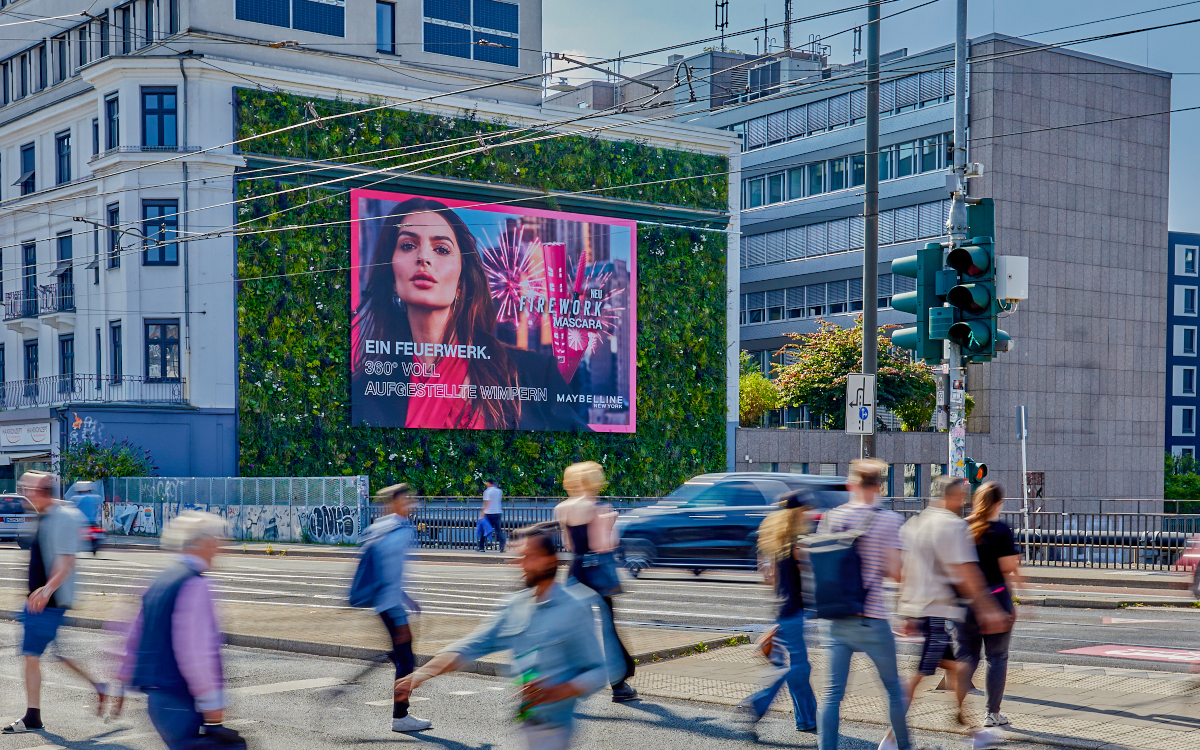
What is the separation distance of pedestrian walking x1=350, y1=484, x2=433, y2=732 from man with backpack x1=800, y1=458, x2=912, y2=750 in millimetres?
3025

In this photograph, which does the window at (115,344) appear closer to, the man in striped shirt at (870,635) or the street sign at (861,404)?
the street sign at (861,404)

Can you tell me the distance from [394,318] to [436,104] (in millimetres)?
7320

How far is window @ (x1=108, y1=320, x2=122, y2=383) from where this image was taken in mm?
39281

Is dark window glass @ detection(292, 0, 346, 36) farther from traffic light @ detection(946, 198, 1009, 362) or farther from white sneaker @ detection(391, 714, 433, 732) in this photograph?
white sneaker @ detection(391, 714, 433, 732)

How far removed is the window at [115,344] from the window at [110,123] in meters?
5.61

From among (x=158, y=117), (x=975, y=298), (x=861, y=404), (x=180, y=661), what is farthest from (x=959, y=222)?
(x=158, y=117)

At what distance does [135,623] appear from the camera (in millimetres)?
5992

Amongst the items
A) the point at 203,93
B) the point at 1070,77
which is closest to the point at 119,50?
the point at 203,93

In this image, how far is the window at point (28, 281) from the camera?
143ft

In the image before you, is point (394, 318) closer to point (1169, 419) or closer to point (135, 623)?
point (135, 623)

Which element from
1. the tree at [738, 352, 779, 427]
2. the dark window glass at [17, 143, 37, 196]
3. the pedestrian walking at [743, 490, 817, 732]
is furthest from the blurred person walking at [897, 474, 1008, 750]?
the tree at [738, 352, 779, 427]

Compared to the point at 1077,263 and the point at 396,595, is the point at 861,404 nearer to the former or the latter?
the point at 396,595

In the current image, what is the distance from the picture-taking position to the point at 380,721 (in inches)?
368

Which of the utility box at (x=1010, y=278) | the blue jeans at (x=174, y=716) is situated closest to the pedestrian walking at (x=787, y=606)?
the blue jeans at (x=174, y=716)
